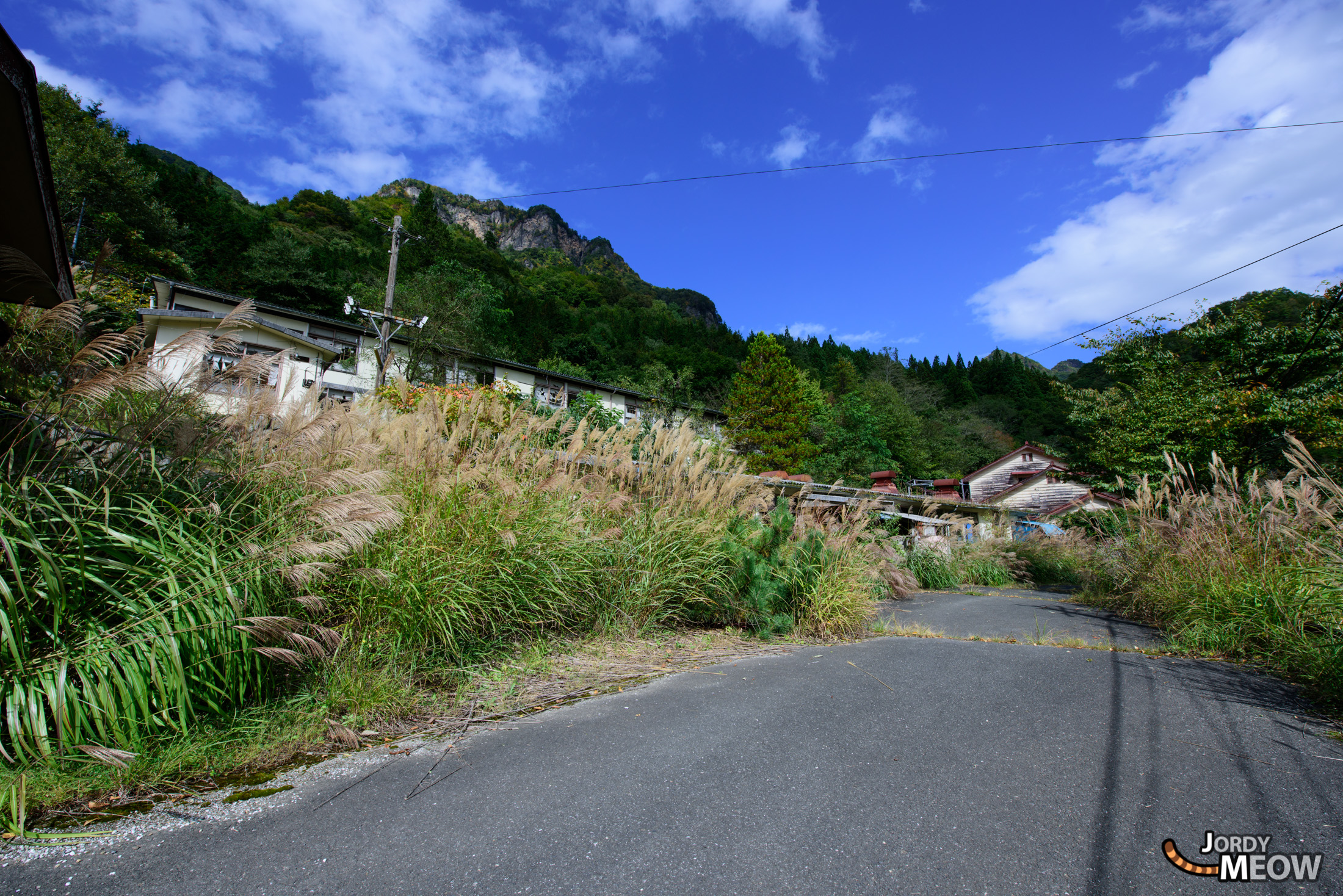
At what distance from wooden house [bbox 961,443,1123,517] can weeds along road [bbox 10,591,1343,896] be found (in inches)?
816

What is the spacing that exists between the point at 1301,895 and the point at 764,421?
33034mm

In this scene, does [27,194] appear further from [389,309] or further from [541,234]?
[541,234]

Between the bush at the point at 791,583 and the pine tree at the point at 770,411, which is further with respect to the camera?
the pine tree at the point at 770,411

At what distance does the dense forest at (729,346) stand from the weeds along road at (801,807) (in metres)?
3.07

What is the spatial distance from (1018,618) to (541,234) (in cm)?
13442

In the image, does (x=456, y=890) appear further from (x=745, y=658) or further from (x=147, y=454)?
(x=745, y=658)

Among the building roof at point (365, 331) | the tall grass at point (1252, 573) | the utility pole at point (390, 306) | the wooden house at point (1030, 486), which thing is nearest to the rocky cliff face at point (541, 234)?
the building roof at point (365, 331)

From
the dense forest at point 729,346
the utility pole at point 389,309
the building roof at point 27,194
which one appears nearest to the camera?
the building roof at point 27,194

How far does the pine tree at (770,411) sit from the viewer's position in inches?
1303

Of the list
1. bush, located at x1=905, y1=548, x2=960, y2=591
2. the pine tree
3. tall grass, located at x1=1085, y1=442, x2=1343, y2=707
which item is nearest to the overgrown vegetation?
tall grass, located at x1=1085, y1=442, x2=1343, y2=707

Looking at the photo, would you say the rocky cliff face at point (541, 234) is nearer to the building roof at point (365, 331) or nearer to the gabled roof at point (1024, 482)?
the building roof at point (365, 331)

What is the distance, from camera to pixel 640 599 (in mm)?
4500

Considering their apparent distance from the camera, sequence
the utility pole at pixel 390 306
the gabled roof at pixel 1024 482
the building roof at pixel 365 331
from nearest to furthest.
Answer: the utility pole at pixel 390 306 → the building roof at pixel 365 331 → the gabled roof at pixel 1024 482

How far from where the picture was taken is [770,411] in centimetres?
3397
